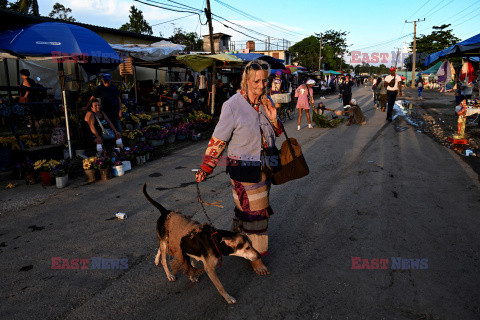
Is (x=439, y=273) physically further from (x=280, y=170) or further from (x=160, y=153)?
(x=160, y=153)

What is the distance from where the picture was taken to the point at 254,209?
3.09 meters

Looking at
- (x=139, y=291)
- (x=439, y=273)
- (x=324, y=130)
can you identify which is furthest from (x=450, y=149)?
(x=139, y=291)

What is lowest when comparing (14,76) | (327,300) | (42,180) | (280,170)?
(327,300)

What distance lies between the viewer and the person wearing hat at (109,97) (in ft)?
26.8

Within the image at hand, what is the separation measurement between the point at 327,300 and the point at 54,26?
782 centimetres

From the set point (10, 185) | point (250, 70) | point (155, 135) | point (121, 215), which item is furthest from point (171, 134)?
point (250, 70)

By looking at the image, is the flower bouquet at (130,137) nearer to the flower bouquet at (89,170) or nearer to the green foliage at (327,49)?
the flower bouquet at (89,170)

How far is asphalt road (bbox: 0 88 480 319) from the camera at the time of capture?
2.74 m

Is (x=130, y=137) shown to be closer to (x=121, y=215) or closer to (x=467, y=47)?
(x=121, y=215)

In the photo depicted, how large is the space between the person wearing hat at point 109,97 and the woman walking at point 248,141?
634 cm

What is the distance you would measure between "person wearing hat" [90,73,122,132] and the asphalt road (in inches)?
107

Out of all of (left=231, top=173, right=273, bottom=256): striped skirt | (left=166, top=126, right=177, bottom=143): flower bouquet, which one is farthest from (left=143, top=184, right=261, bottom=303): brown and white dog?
(left=166, top=126, right=177, bottom=143): flower bouquet

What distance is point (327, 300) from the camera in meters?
2.80

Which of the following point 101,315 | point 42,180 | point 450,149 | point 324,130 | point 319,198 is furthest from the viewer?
point 324,130
